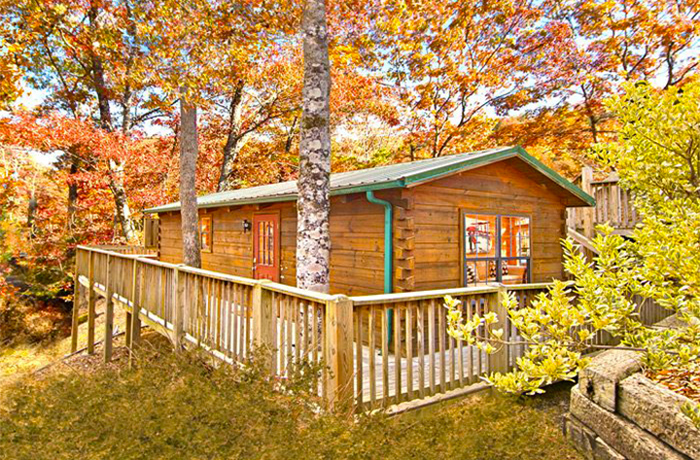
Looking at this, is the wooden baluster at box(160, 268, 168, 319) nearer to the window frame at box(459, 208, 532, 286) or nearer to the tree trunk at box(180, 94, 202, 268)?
the tree trunk at box(180, 94, 202, 268)

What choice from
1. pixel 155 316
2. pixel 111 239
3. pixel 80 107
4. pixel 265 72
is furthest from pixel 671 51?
pixel 80 107

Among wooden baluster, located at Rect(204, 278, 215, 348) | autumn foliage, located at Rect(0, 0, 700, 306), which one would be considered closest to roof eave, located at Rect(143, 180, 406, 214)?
wooden baluster, located at Rect(204, 278, 215, 348)

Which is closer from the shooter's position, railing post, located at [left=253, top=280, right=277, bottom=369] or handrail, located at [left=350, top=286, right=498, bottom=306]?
handrail, located at [left=350, top=286, right=498, bottom=306]

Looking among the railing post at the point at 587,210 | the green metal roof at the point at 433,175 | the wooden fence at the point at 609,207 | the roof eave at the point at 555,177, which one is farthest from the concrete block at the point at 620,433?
the railing post at the point at 587,210

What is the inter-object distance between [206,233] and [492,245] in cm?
914

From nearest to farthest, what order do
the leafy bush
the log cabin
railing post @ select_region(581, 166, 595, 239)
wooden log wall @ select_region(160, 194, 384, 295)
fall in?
the leafy bush
the log cabin
wooden log wall @ select_region(160, 194, 384, 295)
railing post @ select_region(581, 166, 595, 239)

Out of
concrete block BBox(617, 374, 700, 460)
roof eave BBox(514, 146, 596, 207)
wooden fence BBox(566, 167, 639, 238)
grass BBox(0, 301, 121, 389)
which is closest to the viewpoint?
concrete block BBox(617, 374, 700, 460)

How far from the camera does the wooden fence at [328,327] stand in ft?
12.2

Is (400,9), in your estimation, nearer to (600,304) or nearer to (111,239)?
(111,239)

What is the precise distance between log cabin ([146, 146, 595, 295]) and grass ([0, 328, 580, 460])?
3586mm

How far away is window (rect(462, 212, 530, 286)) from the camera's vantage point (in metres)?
8.29

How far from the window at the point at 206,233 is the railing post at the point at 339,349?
10.4 meters

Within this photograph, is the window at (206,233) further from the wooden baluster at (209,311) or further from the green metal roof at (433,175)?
the wooden baluster at (209,311)

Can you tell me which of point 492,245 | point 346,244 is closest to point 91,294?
point 346,244
